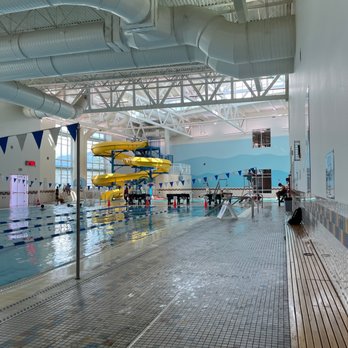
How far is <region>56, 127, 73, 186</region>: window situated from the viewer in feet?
83.9

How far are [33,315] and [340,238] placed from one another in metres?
2.46

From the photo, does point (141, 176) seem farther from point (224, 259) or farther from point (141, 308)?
point (141, 308)

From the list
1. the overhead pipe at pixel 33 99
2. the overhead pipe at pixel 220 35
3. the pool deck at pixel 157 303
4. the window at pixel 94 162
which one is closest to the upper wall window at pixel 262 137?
the window at pixel 94 162

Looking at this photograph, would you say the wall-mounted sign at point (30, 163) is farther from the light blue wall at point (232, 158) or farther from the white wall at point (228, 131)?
the white wall at point (228, 131)

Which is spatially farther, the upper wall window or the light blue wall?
the upper wall window

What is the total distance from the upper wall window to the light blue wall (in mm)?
348

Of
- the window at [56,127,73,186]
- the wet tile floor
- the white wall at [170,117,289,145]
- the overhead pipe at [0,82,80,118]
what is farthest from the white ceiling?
the wet tile floor

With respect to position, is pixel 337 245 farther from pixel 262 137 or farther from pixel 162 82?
pixel 262 137

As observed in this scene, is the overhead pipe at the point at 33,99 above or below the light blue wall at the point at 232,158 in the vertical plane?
above

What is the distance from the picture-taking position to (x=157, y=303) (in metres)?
3.16

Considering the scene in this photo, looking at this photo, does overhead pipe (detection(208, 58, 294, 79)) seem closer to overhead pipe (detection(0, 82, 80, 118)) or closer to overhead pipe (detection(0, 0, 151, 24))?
overhead pipe (detection(0, 0, 151, 24))

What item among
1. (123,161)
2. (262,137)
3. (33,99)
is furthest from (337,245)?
(262,137)

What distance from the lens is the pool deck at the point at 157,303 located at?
2451 mm

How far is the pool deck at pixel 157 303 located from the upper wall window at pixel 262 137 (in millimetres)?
22808
